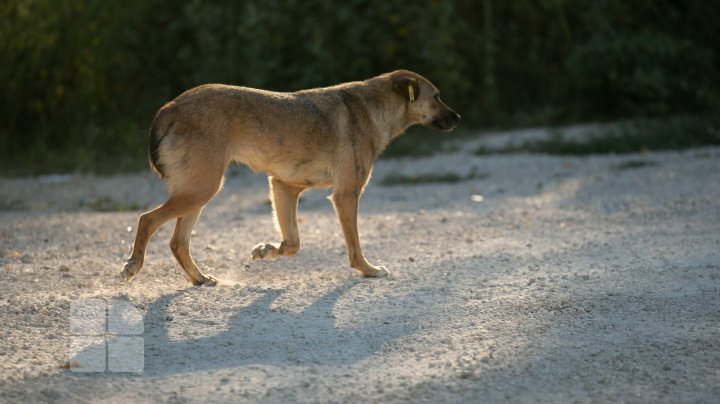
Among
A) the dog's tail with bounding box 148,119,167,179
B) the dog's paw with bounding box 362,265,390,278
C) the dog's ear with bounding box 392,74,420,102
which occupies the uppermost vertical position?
the dog's ear with bounding box 392,74,420,102

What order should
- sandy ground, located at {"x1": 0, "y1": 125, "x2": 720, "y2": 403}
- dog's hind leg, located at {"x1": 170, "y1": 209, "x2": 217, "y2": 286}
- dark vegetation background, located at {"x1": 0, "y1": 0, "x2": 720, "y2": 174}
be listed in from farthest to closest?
dark vegetation background, located at {"x1": 0, "y1": 0, "x2": 720, "y2": 174} → dog's hind leg, located at {"x1": 170, "y1": 209, "x2": 217, "y2": 286} → sandy ground, located at {"x1": 0, "y1": 125, "x2": 720, "y2": 403}

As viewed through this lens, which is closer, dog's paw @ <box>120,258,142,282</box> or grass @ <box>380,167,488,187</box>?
dog's paw @ <box>120,258,142,282</box>

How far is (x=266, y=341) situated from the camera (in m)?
4.98

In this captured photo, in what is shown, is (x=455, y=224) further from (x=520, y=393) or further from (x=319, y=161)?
(x=520, y=393)

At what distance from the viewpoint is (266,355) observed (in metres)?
4.75

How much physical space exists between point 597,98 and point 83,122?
7494 mm

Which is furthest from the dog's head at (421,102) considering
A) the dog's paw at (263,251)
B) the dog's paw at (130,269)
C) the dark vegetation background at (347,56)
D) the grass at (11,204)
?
the dark vegetation background at (347,56)

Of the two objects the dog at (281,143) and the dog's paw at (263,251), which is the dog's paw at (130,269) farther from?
the dog's paw at (263,251)

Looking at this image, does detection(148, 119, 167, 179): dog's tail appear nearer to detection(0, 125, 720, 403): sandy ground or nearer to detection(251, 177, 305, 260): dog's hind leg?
detection(0, 125, 720, 403): sandy ground

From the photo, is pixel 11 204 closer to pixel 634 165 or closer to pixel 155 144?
pixel 155 144

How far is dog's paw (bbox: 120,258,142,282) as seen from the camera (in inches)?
234

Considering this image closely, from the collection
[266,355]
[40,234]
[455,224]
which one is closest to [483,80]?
[455,224]

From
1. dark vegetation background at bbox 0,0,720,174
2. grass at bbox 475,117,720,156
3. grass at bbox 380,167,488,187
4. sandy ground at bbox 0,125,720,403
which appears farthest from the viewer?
dark vegetation background at bbox 0,0,720,174

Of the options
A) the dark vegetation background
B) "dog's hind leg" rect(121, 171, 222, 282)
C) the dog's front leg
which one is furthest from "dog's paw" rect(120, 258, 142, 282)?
the dark vegetation background
